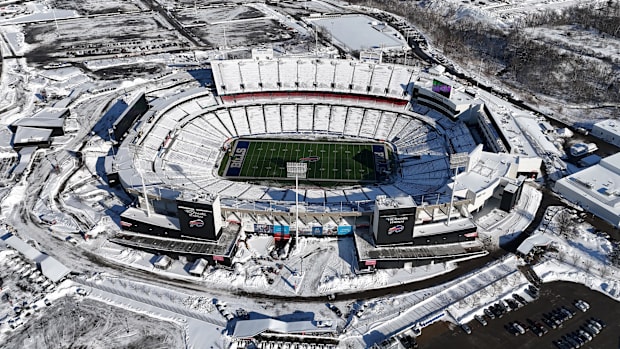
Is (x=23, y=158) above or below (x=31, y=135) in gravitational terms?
below

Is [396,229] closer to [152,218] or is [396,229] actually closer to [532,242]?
[532,242]

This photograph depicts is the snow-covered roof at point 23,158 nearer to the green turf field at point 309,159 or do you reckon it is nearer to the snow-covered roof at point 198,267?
the green turf field at point 309,159

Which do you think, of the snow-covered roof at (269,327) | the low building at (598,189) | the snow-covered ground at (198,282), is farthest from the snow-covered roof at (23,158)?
the low building at (598,189)

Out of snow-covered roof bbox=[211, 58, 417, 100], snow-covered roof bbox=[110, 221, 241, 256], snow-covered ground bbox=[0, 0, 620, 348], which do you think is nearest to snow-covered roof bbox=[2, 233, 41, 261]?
snow-covered ground bbox=[0, 0, 620, 348]

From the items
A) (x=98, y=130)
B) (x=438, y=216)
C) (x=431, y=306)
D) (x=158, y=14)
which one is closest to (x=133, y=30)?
(x=158, y=14)

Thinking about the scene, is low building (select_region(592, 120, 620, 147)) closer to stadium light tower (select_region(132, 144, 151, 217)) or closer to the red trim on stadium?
the red trim on stadium

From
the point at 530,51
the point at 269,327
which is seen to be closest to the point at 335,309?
the point at 269,327

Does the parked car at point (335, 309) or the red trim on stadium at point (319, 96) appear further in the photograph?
the red trim on stadium at point (319, 96)
